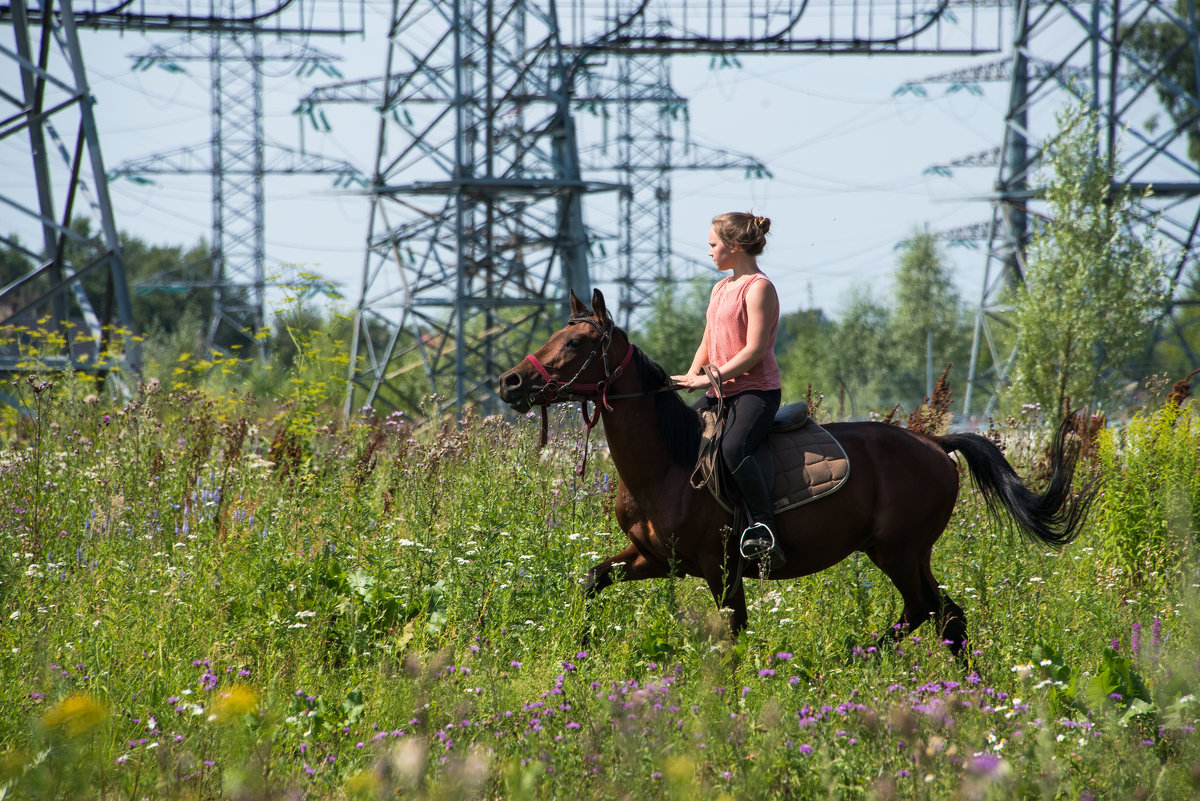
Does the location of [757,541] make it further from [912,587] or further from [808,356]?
[808,356]

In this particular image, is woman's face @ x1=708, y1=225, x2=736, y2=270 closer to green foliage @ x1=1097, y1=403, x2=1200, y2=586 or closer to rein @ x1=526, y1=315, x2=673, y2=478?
rein @ x1=526, y1=315, x2=673, y2=478

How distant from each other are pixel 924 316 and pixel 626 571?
1935 inches

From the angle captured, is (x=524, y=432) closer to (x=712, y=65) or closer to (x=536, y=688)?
(x=536, y=688)

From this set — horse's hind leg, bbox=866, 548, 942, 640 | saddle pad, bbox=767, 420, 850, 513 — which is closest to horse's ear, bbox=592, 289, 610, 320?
saddle pad, bbox=767, 420, 850, 513

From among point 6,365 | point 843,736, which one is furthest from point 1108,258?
point 6,365

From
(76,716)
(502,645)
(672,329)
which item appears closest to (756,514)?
(502,645)

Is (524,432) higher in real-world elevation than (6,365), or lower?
lower

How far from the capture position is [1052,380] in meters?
13.6

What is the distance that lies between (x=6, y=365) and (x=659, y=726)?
1111cm

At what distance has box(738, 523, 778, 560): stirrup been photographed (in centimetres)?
458

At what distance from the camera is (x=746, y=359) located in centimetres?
455

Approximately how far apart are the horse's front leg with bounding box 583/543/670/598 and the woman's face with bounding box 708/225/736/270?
150cm

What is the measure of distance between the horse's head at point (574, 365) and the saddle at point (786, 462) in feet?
1.69

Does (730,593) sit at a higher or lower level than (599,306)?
lower
